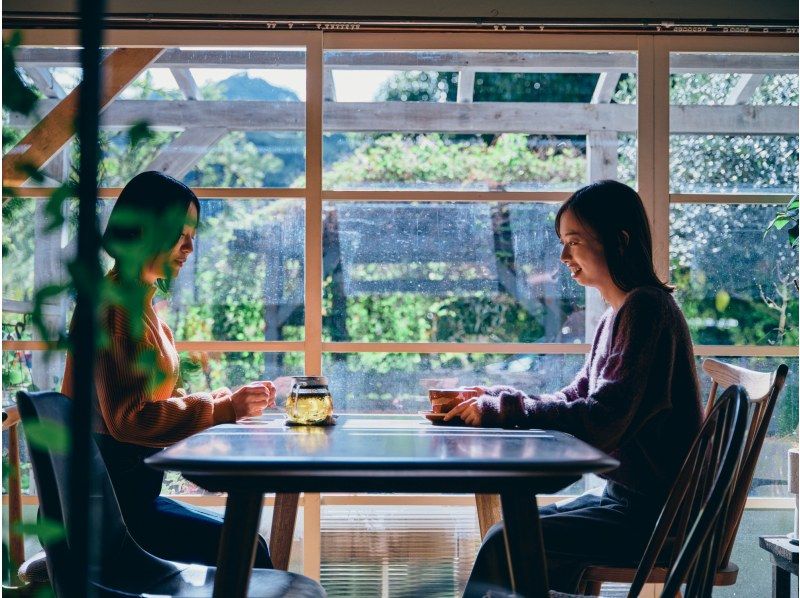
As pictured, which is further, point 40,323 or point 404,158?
point 404,158

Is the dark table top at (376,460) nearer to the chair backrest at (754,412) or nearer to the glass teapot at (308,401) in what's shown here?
the glass teapot at (308,401)

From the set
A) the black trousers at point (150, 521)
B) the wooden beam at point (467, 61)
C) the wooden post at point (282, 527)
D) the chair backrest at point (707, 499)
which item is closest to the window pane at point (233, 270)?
the wooden beam at point (467, 61)

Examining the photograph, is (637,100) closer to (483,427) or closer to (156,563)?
(483,427)

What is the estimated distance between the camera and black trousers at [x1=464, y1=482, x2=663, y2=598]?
1700 mm

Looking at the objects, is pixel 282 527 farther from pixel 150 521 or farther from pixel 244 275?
pixel 244 275

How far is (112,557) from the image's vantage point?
1.65 meters

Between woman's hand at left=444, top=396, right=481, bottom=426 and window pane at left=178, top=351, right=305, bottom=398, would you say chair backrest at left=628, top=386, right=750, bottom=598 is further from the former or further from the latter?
window pane at left=178, top=351, right=305, bottom=398

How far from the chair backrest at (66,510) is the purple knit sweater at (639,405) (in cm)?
81

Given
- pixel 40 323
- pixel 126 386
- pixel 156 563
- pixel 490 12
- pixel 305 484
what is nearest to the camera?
pixel 40 323

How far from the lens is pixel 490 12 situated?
8.80ft

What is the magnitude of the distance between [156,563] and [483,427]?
0.76 meters

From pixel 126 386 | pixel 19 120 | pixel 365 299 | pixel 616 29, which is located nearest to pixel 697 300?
pixel 616 29

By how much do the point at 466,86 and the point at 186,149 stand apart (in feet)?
3.21

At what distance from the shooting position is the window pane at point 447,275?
2760 mm
